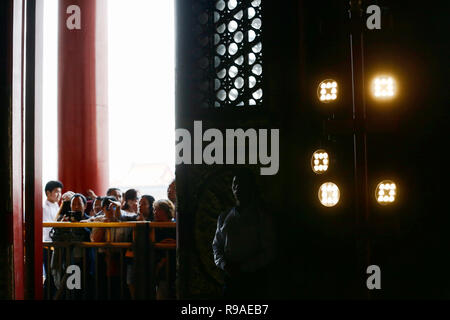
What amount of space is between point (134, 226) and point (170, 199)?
0.84 m

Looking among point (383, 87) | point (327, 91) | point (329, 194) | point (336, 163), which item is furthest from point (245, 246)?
point (383, 87)

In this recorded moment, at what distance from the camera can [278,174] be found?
412 centimetres

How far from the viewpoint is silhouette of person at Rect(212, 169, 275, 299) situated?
11.7ft

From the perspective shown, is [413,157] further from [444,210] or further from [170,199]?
[170,199]

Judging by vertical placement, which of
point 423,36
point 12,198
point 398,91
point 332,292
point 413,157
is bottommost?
point 332,292

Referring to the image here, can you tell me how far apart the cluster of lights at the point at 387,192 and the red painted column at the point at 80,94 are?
634cm

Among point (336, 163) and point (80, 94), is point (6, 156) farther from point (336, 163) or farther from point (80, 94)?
point (80, 94)

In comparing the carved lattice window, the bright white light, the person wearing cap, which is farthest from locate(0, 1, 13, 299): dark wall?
the bright white light

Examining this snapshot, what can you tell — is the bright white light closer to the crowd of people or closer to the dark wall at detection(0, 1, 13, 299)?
the crowd of people

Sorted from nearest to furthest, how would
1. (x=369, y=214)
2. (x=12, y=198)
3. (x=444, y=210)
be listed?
(x=369, y=214), (x=444, y=210), (x=12, y=198)

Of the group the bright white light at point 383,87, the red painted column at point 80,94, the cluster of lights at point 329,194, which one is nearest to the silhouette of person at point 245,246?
the cluster of lights at point 329,194

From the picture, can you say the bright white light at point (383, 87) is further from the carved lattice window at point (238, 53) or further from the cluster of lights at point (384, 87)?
the carved lattice window at point (238, 53)

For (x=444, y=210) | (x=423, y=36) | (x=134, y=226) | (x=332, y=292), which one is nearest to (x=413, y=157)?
(x=444, y=210)

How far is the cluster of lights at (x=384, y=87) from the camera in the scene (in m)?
3.60
